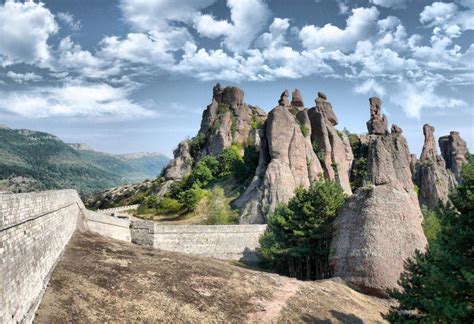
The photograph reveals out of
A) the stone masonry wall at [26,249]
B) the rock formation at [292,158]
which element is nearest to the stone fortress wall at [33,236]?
the stone masonry wall at [26,249]

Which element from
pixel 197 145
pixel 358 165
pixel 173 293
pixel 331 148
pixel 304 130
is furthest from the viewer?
pixel 197 145

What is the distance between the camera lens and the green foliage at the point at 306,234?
3919 cm

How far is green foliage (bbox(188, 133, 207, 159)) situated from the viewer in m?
91.9

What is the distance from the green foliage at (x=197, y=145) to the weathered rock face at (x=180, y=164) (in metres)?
1.10

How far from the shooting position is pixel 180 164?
296 ft

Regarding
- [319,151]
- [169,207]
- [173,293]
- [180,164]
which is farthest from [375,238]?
[180,164]

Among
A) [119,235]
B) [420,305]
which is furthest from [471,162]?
[119,235]

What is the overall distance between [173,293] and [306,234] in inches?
789

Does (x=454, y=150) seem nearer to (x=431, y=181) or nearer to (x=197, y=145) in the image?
(x=431, y=181)

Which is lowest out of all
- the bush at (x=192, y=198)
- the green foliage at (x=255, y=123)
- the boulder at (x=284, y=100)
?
the bush at (x=192, y=198)

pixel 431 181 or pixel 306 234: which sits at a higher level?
pixel 431 181

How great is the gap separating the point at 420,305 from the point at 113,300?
14034mm

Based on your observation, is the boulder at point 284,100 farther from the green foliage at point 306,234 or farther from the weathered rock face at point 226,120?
the green foliage at point 306,234

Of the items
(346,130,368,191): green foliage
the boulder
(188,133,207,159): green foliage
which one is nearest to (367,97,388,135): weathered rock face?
(346,130,368,191): green foliage
